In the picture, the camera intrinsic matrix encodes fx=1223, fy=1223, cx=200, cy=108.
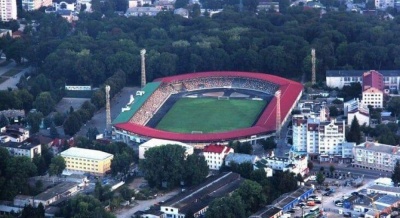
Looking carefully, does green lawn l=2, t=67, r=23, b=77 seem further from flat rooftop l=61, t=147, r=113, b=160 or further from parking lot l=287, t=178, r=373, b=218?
parking lot l=287, t=178, r=373, b=218

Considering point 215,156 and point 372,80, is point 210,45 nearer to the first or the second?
point 372,80

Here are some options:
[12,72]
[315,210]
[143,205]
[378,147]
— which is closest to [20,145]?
[143,205]

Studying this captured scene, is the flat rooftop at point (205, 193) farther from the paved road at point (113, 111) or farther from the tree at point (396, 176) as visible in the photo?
the paved road at point (113, 111)

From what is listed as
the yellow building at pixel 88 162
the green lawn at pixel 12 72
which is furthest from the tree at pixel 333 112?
the green lawn at pixel 12 72

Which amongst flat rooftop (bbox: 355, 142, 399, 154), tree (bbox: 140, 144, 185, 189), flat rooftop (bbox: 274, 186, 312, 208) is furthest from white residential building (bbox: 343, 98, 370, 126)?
tree (bbox: 140, 144, 185, 189)

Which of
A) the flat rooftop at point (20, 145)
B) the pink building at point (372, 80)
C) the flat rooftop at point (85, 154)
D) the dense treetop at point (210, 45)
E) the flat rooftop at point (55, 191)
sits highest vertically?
the dense treetop at point (210, 45)

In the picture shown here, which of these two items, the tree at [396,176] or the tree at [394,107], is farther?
the tree at [394,107]

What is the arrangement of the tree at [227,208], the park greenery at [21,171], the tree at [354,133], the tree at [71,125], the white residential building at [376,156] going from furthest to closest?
1. the tree at [71,125]
2. the tree at [354,133]
3. the white residential building at [376,156]
4. the park greenery at [21,171]
5. the tree at [227,208]
